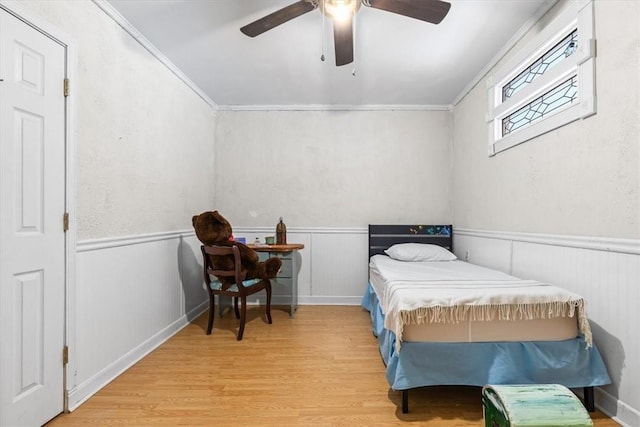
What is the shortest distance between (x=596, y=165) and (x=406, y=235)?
7.70ft

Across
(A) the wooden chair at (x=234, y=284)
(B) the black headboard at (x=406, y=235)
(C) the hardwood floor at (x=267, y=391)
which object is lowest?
(C) the hardwood floor at (x=267, y=391)

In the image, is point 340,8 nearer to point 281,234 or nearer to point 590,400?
point 281,234

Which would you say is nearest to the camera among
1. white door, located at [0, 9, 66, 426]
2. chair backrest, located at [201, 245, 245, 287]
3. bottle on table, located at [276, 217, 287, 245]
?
white door, located at [0, 9, 66, 426]

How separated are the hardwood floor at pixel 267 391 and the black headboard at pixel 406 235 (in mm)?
1399

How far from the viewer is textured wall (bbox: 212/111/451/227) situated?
4.21 metres

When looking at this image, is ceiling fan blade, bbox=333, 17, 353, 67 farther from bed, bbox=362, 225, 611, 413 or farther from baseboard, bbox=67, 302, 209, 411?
baseboard, bbox=67, 302, 209, 411

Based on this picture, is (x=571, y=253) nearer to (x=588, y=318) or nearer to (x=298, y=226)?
(x=588, y=318)

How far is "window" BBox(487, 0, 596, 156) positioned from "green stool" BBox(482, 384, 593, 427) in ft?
5.14

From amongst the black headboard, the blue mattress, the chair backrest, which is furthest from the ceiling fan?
the black headboard

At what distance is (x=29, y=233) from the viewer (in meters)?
1.64

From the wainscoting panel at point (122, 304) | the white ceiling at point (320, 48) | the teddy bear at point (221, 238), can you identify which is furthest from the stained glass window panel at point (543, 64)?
the wainscoting panel at point (122, 304)

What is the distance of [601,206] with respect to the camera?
1.83 meters

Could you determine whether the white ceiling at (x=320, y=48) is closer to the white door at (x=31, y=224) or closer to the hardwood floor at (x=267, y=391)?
the white door at (x=31, y=224)

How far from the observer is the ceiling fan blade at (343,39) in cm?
202
